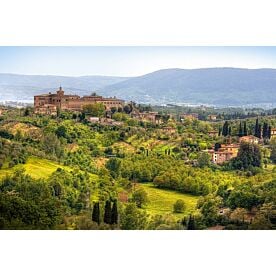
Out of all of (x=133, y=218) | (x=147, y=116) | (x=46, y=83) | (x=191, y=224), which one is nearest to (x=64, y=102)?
(x=46, y=83)

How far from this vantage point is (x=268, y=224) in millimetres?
5434

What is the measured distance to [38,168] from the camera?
5496 mm

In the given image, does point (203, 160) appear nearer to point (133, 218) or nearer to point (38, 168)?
point (133, 218)

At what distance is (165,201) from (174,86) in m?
1.06

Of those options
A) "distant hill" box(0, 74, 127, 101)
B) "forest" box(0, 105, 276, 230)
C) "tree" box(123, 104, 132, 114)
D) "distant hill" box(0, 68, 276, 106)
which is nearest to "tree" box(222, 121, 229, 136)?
"forest" box(0, 105, 276, 230)

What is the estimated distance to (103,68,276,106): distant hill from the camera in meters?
5.64

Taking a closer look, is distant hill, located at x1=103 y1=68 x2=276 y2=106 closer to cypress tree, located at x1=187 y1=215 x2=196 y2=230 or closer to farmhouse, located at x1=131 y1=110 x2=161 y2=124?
farmhouse, located at x1=131 y1=110 x2=161 y2=124
